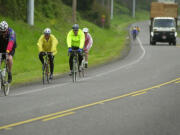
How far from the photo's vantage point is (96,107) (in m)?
11.6

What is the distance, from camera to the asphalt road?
900cm

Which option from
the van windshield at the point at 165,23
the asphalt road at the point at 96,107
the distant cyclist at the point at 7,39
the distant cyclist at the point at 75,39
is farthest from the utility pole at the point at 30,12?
the distant cyclist at the point at 7,39

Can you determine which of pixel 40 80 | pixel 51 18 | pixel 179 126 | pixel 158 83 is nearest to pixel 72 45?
pixel 40 80

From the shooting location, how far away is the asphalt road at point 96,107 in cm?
900

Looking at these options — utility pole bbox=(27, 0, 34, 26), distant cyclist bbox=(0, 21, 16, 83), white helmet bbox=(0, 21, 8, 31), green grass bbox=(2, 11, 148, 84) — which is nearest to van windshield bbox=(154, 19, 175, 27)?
green grass bbox=(2, 11, 148, 84)

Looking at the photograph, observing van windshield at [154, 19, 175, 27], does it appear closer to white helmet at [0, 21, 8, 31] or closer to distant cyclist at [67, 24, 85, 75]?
distant cyclist at [67, 24, 85, 75]

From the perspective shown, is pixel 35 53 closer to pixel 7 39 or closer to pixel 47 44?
pixel 47 44

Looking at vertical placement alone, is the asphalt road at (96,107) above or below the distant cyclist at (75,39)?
below

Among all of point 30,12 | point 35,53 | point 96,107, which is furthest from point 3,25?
point 30,12

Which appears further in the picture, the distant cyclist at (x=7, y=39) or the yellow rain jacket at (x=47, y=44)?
the yellow rain jacket at (x=47, y=44)

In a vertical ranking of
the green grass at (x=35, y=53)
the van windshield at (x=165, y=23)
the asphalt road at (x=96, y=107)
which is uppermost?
the van windshield at (x=165, y=23)

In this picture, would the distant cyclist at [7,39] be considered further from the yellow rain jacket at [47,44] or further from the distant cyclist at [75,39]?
the distant cyclist at [75,39]

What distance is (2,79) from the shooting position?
44.8ft

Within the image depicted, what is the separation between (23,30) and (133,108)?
23695mm
